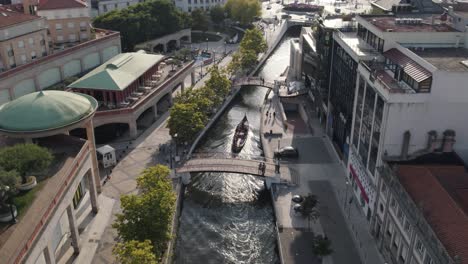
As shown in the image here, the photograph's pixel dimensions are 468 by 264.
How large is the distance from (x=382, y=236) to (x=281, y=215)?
1565 centimetres

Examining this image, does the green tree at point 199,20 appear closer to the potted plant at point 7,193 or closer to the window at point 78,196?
the window at point 78,196

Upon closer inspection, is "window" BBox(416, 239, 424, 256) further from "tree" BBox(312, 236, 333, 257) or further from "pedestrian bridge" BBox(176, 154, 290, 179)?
"pedestrian bridge" BBox(176, 154, 290, 179)

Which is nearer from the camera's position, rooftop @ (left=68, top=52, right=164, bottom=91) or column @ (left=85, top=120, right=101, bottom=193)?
column @ (left=85, top=120, right=101, bottom=193)

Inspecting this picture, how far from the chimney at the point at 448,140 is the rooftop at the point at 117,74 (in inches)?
2410

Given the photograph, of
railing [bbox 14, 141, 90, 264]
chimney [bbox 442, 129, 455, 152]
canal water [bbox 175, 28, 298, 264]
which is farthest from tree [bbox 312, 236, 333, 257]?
railing [bbox 14, 141, 90, 264]

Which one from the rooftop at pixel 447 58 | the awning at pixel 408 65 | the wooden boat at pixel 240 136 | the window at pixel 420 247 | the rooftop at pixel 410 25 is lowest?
the wooden boat at pixel 240 136

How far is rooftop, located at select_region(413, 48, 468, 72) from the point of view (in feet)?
205

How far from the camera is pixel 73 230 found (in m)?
63.1

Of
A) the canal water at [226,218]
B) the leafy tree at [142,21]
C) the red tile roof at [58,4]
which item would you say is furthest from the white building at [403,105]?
the leafy tree at [142,21]

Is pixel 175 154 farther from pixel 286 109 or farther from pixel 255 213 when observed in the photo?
pixel 286 109

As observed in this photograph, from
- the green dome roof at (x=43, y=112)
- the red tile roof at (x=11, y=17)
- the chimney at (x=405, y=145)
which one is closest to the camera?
the chimney at (x=405, y=145)

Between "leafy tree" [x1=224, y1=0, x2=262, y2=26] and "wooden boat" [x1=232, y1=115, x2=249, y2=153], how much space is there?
9325 centimetres

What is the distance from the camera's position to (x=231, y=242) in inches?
2800

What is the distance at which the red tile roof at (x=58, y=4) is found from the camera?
114 metres
